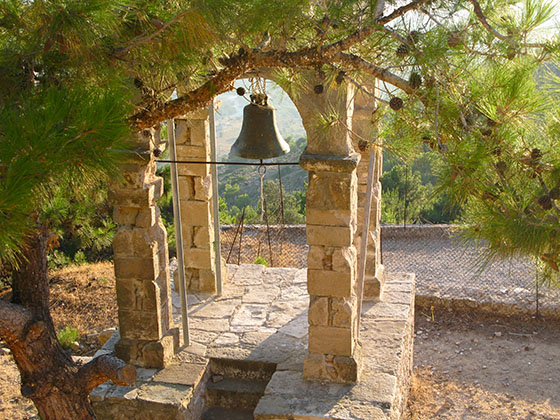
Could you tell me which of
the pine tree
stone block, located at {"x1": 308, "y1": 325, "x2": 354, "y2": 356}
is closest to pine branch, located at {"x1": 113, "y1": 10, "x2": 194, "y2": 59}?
the pine tree

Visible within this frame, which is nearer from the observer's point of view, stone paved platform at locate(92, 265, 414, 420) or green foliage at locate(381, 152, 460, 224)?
stone paved platform at locate(92, 265, 414, 420)

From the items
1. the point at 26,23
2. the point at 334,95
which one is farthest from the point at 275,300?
the point at 26,23

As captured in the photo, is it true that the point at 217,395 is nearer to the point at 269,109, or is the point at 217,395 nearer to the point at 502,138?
the point at 269,109

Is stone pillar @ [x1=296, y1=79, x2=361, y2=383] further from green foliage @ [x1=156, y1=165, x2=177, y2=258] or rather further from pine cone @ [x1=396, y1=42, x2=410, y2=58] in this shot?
green foliage @ [x1=156, y1=165, x2=177, y2=258]

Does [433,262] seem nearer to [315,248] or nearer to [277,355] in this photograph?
[277,355]

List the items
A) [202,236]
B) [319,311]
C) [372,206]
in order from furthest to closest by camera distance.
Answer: [202,236], [372,206], [319,311]

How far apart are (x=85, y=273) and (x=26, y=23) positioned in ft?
25.2

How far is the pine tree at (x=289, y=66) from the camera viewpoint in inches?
106

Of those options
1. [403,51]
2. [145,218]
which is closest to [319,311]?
[145,218]

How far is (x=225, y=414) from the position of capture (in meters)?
5.73

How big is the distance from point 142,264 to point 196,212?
1.77m

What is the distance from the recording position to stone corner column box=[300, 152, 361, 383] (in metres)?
4.90

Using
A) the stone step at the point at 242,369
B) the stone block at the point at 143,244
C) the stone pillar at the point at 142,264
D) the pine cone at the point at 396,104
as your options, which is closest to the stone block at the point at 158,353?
the stone pillar at the point at 142,264

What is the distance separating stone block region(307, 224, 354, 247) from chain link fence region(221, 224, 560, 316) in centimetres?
353
